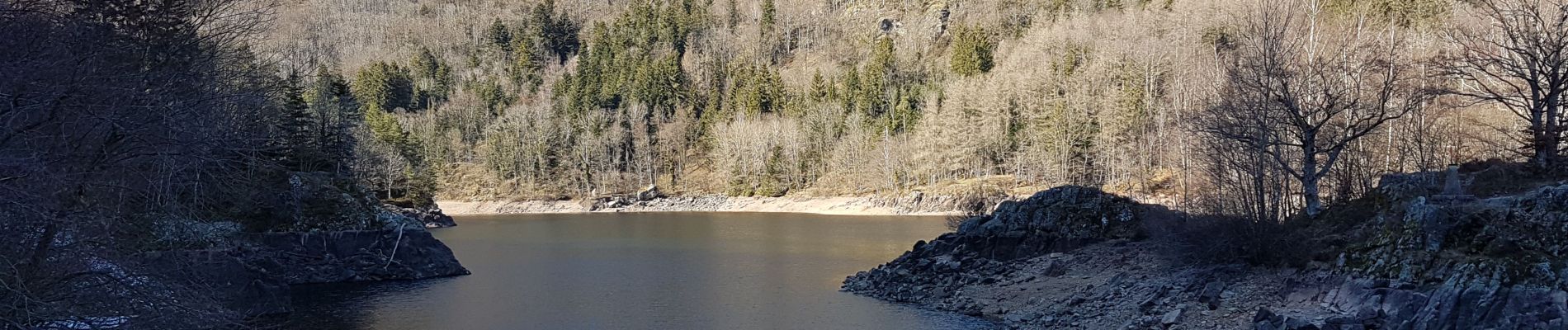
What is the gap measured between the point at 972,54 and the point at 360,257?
61878mm

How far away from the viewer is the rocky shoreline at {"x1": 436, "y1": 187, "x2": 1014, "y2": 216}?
70.6 m

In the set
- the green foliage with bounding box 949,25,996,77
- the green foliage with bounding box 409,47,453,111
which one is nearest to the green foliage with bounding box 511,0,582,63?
the green foliage with bounding box 409,47,453,111

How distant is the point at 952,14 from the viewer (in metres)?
112

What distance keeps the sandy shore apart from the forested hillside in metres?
2.41

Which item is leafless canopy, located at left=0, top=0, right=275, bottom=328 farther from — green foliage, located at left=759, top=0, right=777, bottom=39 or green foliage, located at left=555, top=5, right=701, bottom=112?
green foliage, located at left=759, top=0, right=777, bottom=39

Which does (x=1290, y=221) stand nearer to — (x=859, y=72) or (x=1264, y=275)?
(x=1264, y=275)

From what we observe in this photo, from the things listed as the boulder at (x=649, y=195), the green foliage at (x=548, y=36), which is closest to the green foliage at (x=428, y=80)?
the green foliage at (x=548, y=36)

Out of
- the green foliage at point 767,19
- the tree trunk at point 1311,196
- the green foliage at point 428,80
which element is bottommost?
the tree trunk at point 1311,196

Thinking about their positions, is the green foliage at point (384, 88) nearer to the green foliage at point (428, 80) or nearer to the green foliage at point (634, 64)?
A: the green foliage at point (428, 80)

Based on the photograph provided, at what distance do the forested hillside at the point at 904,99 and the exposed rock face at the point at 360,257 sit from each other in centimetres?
656

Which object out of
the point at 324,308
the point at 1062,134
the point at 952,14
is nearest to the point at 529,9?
the point at 952,14

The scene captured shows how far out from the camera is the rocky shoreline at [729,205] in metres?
70.6

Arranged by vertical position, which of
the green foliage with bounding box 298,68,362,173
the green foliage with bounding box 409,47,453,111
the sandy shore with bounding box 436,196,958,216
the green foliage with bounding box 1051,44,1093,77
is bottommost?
the sandy shore with bounding box 436,196,958,216

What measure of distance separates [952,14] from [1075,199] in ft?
273
